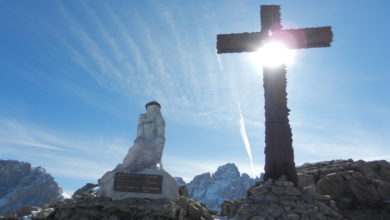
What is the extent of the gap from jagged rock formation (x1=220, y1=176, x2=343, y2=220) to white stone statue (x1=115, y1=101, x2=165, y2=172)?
12.2 m

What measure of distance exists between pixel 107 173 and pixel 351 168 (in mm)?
22849

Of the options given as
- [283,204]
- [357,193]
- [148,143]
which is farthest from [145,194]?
[357,193]

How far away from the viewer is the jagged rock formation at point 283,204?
7.12 m

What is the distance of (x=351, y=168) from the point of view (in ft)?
91.9

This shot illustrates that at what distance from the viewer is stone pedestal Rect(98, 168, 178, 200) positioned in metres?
17.3

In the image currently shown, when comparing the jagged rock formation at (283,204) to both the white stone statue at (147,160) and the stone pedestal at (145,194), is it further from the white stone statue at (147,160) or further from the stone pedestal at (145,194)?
the white stone statue at (147,160)

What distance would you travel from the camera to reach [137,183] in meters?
17.6

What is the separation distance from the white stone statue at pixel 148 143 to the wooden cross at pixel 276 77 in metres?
11.9

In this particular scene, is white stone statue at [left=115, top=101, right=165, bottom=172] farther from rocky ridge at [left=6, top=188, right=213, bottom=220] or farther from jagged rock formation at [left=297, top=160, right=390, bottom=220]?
jagged rock formation at [left=297, top=160, right=390, bottom=220]

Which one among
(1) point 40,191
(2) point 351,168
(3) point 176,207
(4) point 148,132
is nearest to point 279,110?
(3) point 176,207

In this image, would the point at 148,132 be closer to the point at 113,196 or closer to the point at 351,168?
the point at 113,196

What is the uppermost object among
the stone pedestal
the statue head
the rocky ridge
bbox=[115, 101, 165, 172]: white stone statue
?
the statue head

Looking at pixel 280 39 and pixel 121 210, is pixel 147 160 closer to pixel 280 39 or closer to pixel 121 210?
pixel 121 210

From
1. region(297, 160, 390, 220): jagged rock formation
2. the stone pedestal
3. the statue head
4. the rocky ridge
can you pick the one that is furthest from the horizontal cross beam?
region(297, 160, 390, 220): jagged rock formation
